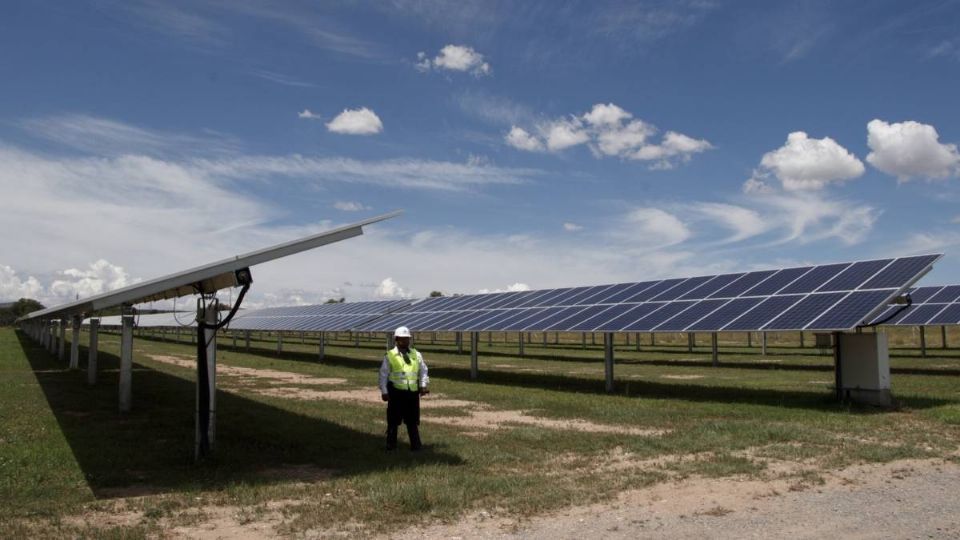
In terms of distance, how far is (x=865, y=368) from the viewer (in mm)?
16125

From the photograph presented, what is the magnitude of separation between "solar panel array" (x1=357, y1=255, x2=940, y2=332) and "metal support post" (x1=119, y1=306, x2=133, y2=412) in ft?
36.1

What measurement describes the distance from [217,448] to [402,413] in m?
2.79

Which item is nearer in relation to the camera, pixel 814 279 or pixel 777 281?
pixel 814 279

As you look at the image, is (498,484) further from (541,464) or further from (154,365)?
(154,365)

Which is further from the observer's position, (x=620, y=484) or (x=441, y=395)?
(x=441, y=395)

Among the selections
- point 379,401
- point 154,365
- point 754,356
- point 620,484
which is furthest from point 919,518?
point 754,356

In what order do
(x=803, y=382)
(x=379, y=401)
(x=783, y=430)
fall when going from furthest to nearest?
1. (x=803, y=382)
2. (x=379, y=401)
3. (x=783, y=430)

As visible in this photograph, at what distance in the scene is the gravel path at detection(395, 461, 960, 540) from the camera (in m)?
6.81

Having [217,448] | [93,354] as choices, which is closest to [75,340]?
[93,354]

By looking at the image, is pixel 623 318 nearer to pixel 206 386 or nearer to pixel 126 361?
pixel 126 361

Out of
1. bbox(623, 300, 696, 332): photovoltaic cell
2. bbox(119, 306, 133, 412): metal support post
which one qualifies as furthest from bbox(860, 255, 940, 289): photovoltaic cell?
bbox(119, 306, 133, 412): metal support post

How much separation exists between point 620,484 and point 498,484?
1.44 meters

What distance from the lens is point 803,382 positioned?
2267cm

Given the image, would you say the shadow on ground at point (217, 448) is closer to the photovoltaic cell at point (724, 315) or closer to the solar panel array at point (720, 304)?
the photovoltaic cell at point (724, 315)
